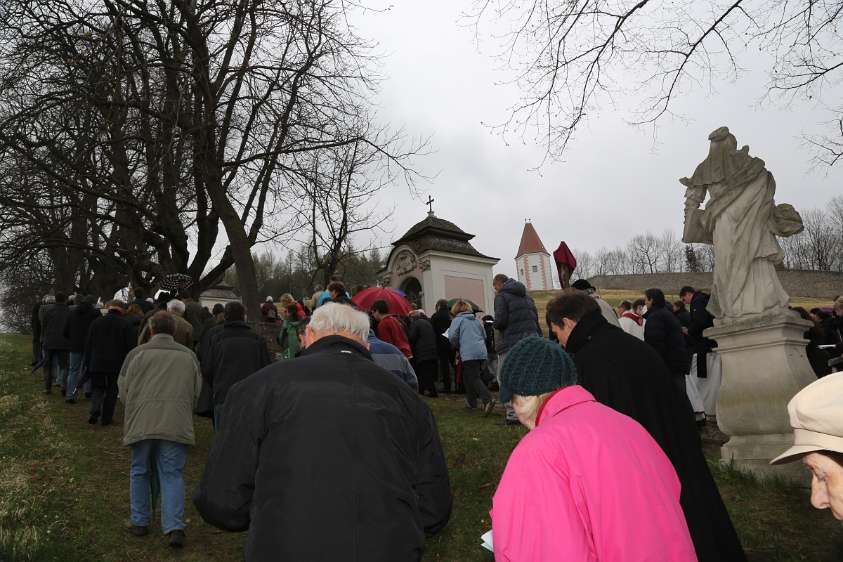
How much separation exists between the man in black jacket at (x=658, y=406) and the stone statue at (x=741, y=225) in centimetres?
385

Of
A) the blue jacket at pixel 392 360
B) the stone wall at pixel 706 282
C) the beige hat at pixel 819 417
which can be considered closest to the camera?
the beige hat at pixel 819 417

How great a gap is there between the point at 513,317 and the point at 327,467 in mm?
6987

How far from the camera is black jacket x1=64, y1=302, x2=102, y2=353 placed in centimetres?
1077

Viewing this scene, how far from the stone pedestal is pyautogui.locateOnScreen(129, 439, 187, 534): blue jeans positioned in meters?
5.34

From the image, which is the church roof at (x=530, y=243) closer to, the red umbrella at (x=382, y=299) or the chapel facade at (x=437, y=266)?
the chapel facade at (x=437, y=266)

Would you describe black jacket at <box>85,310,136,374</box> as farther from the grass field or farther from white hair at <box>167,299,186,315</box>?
→ the grass field

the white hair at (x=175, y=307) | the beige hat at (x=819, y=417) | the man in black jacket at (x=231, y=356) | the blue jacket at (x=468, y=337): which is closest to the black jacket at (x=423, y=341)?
the blue jacket at (x=468, y=337)

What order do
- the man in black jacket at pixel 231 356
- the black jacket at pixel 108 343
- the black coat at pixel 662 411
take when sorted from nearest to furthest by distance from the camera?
the black coat at pixel 662 411, the man in black jacket at pixel 231 356, the black jacket at pixel 108 343

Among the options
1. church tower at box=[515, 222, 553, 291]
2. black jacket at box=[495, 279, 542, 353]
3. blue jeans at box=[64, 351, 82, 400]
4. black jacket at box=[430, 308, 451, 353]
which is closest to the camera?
black jacket at box=[495, 279, 542, 353]

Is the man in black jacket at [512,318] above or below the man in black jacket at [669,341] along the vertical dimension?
above

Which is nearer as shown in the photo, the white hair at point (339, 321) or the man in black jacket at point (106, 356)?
the white hair at point (339, 321)

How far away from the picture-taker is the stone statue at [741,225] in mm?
6910

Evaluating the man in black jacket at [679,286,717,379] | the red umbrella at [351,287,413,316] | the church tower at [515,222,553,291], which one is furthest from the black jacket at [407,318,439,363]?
the church tower at [515,222,553,291]

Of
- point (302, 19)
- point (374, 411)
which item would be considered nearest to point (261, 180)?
point (302, 19)
